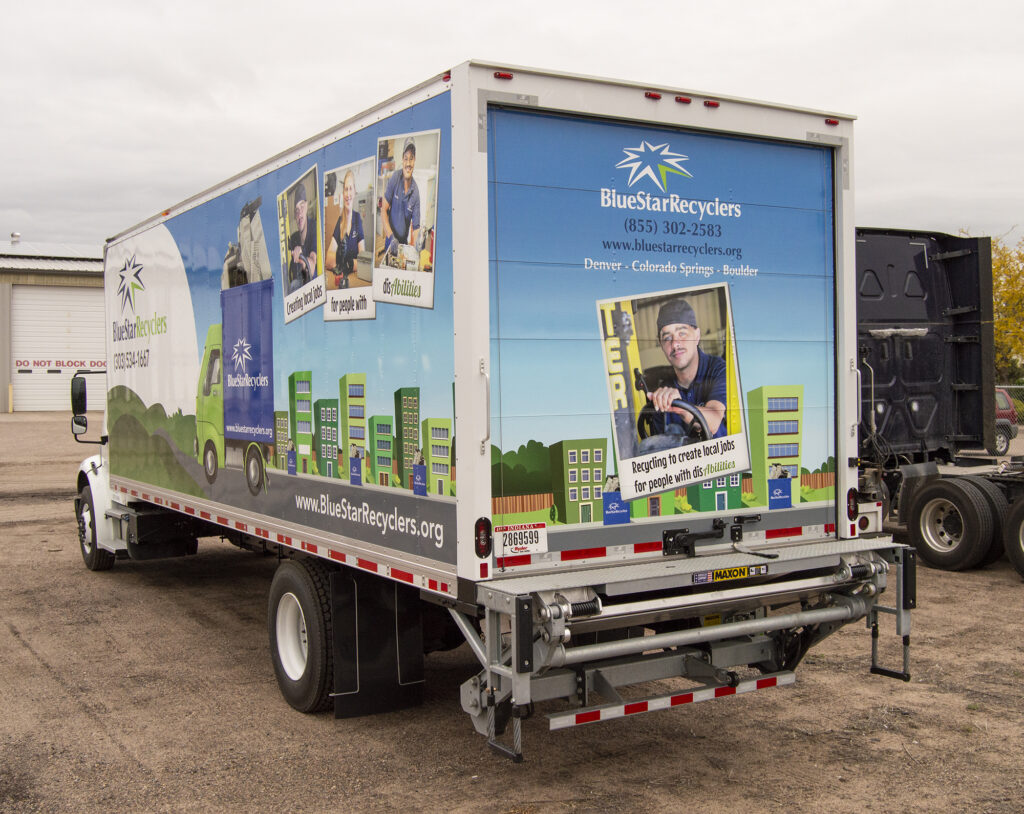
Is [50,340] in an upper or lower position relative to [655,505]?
upper

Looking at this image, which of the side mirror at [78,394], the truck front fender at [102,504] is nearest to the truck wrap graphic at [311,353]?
the truck front fender at [102,504]

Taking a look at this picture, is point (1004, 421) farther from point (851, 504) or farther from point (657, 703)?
point (657, 703)

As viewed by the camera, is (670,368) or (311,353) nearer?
(670,368)

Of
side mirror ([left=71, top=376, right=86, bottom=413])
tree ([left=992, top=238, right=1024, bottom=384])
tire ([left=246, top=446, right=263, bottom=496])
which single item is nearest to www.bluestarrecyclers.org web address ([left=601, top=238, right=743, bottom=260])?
tire ([left=246, top=446, right=263, bottom=496])

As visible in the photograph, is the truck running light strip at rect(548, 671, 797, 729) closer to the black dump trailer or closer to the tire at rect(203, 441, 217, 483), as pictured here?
the tire at rect(203, 441, 217, 483)

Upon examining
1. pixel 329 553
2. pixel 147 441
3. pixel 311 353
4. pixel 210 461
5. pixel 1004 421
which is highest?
pixel 311 353

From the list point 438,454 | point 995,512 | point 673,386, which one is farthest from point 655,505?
point 995,512

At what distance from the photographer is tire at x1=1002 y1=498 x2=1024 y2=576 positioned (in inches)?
403

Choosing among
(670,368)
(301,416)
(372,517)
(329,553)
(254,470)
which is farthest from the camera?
(254,470)

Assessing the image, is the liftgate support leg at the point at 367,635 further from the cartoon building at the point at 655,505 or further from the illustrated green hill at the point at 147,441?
the illustrated green hill at the point at 147,441

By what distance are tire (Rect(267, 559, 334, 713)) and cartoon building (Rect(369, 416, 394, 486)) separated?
3.28ft

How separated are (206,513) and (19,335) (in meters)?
40.7

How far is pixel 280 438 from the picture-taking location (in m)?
6.77

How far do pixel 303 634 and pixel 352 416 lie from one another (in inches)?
63.6
